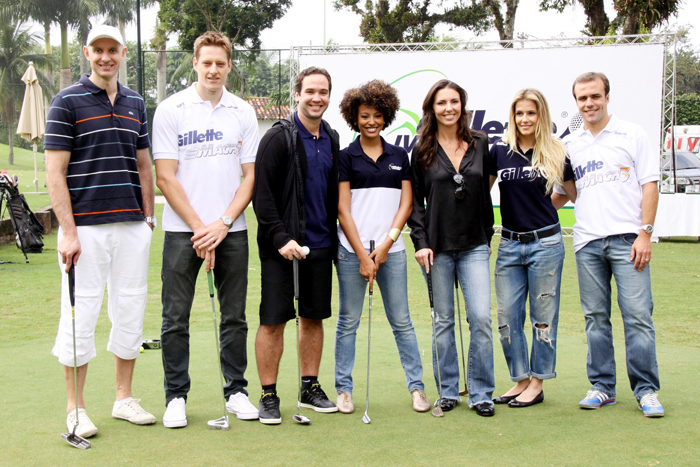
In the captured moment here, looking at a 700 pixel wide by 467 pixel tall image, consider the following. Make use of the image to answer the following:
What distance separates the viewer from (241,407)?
4090mm

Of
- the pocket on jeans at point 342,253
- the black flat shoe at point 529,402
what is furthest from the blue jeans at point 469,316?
the pocket on jeans at point 342,253

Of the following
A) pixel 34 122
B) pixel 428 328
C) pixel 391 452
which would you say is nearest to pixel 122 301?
pixel 391 452

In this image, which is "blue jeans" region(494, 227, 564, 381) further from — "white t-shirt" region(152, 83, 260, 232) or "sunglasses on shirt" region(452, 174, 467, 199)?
"white t-shirt" region(152, 83, 260, 232)

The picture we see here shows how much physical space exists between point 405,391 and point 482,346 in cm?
68

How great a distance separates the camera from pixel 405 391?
15.3 feet

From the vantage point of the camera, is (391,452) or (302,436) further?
(302,436)

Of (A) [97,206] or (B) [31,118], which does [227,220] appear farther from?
(B) [31,118]

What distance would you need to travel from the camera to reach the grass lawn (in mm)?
3432

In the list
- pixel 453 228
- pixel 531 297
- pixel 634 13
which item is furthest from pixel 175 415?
pixel 634 13

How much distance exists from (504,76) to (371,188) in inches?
435

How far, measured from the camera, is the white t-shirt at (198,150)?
156 inches

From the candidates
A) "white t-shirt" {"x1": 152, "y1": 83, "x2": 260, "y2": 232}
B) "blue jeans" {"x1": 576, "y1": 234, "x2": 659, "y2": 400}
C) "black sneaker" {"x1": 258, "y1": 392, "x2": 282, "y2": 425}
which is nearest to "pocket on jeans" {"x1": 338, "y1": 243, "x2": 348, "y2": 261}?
"white t-shirt" {"x1": 152, "y1": 83, "x2": 260, "y2": 232}

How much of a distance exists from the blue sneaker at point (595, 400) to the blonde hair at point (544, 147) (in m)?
1.22

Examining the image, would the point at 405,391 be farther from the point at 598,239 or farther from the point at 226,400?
the point at 598,239
